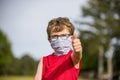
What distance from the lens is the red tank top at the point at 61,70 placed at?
3.45 meters

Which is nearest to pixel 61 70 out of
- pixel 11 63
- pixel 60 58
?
pixel 60 58

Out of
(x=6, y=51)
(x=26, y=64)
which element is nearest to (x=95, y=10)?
(x=6, y=51)

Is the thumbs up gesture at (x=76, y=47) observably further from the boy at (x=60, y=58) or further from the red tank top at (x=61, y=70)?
the red tank top at (x=61, y=70)

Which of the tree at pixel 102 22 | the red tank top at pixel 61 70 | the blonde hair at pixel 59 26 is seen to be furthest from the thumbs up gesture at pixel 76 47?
the tree at pixel 102 22

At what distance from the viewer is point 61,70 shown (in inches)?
137

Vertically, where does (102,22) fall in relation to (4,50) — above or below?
above

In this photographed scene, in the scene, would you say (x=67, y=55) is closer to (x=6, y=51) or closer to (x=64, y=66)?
(x=64, y=66)

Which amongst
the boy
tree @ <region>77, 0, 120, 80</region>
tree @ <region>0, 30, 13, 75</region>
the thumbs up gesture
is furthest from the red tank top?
tree @ <region>0, 30, 13, 75</region>

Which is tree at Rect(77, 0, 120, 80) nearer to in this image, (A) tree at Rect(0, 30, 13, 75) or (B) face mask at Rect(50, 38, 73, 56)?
(A) tree at Rect(0, 30, 13, 75)

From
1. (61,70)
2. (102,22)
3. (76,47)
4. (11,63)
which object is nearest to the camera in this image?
(76,47)

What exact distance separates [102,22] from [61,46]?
5018cm

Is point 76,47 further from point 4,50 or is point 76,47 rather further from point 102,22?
point 4,50

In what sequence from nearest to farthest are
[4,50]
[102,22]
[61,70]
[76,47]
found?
[76,47], [61,70], [102,22], [4,50]

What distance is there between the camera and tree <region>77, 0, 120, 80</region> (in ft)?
170
